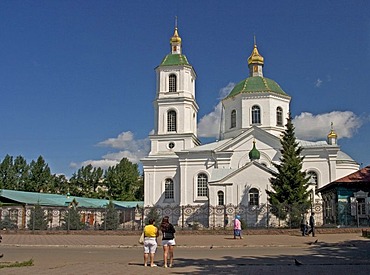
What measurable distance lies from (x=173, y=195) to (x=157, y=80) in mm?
11355

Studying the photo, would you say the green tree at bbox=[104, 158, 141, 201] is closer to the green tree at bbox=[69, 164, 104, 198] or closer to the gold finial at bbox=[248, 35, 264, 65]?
the green tree at bbox=[69, 164, 104, 198]

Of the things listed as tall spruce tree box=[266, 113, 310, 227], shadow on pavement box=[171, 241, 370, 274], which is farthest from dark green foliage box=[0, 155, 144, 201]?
shadow on pavement box=[171, 241, 370, 274]

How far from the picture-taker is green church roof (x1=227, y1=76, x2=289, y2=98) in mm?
45750

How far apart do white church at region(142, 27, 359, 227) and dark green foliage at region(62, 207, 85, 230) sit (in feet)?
42.0

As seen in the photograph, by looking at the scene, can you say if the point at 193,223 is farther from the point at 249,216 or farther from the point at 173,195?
the point at 173,195

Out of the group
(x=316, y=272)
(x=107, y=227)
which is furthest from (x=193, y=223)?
(x=316, y=272)

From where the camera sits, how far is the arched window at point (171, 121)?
46.1 metres

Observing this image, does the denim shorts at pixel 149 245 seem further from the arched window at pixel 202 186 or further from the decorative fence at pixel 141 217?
the arched window at pixel 202 186

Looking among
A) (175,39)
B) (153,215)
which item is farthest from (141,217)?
(175,39)

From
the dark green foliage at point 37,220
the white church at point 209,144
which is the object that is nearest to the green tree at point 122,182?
the white church at point 209,144

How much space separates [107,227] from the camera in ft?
96.7

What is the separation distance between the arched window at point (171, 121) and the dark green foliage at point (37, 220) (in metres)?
18.4

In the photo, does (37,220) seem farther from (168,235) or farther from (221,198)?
(168,235)

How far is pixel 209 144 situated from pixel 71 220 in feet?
61.7
